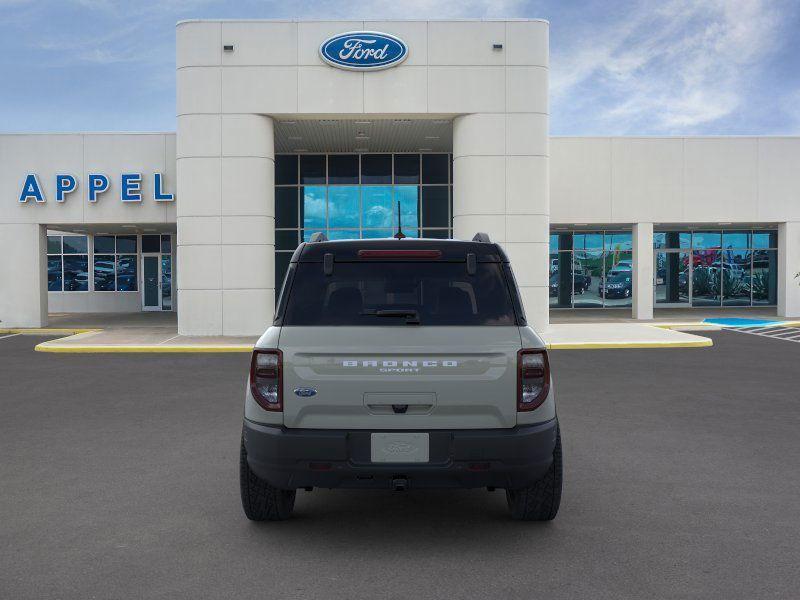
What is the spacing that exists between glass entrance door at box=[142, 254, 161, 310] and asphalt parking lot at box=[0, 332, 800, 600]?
22144 mm

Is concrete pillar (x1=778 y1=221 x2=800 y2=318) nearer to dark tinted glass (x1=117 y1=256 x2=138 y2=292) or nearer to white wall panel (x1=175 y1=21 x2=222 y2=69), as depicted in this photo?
white wall panel (x1=175 y1=21 x2=222 y2=69)

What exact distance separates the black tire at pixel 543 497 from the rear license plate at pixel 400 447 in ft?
2.93

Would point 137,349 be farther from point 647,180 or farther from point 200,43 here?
point 647,180

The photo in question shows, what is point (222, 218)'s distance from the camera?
18359 mm

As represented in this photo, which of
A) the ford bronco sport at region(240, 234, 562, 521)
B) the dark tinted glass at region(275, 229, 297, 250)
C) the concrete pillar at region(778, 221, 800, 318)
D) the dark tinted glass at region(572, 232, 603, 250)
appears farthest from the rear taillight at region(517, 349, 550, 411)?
the dark tinted glass at region(572, 232, 603, 250)

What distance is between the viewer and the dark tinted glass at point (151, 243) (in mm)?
29859

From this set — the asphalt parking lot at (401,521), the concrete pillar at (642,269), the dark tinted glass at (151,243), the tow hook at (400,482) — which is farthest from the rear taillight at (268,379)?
the dark tinted glass at (151,243)

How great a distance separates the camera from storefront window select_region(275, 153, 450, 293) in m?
24.4

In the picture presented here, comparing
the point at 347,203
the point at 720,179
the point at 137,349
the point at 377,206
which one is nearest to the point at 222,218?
the point at 137,349

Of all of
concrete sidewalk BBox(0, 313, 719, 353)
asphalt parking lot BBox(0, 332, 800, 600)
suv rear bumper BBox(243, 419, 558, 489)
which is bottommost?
asphalt parking lot BBox(0, 332, 800, 600)

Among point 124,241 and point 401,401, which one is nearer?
point 401,401

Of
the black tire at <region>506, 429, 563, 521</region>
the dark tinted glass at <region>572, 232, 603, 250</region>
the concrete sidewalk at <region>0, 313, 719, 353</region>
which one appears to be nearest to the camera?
the black tire at <region>506, 429, 563, 521</region>

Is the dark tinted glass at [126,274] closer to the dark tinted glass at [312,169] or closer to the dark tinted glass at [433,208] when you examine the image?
the dark tinted glass at [312,169]

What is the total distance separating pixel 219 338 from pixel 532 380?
1472cm
